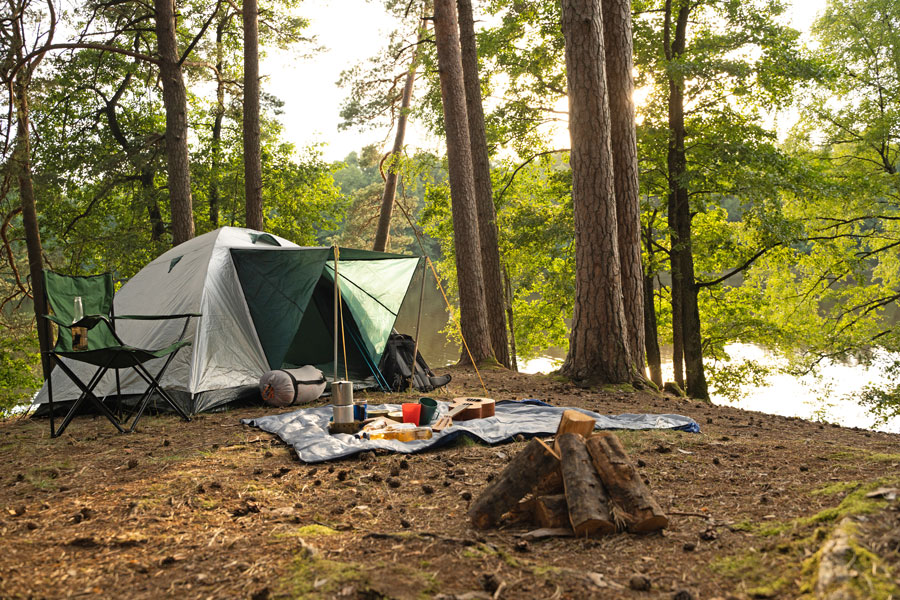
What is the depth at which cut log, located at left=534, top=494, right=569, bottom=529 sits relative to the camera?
2119 mm

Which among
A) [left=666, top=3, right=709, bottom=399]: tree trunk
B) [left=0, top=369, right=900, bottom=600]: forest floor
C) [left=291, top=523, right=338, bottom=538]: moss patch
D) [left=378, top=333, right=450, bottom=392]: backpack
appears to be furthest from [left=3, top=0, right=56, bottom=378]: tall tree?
[left=666, top=3, right=709, bottom=399]: tree trunk

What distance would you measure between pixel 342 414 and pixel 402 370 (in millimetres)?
2165

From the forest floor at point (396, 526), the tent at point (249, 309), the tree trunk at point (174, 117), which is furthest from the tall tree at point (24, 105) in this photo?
the forest floor at point (396, 526)

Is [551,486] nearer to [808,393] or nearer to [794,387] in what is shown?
[808,393]

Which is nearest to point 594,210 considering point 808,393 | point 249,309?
point 249,309

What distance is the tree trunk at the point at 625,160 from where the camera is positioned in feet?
20.5

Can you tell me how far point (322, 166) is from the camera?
643 inches

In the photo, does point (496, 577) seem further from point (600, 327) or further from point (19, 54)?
point (19, 54)

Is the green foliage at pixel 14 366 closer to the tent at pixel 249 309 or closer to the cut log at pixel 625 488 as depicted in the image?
the tent at pixel 249 309

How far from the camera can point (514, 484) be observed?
2.19 meters

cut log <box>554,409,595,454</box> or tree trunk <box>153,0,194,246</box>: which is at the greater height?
tree trunk <box>153,0,194,246</box>

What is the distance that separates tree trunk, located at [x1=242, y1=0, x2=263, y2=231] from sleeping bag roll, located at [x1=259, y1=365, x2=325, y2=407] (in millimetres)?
4207

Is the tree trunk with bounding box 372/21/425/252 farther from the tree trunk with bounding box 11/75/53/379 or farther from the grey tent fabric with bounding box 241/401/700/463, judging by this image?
the grey tent fabric with bounding box 241/401/700/463

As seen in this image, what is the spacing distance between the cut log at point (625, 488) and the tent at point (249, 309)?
3.64 metres
